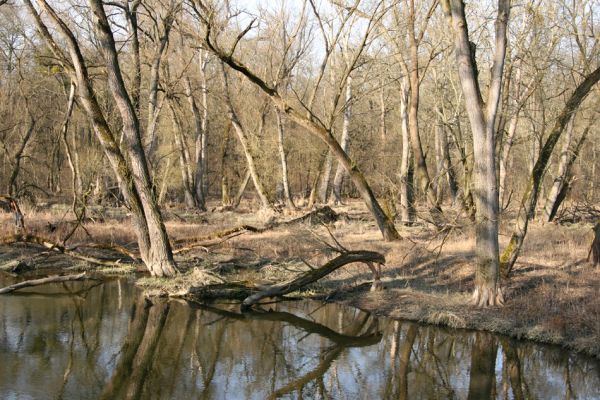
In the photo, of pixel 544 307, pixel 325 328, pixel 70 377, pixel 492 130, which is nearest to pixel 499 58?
pixel 492 130

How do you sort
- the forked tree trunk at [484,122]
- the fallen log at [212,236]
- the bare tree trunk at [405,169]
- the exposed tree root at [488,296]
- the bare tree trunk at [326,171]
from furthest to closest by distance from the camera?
the bare tree trunk at [326,171] < the bare tree trunk at [405,169] < the fallen log at [212,236] < the exposed tree root at [488,296] < the forked tree trunk at [484,122]

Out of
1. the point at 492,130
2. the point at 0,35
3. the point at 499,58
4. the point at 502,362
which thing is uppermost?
the point at 0,35

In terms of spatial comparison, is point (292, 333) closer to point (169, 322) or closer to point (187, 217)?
point (169, 322)

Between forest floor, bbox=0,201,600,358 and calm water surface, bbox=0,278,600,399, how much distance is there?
1.55 ft

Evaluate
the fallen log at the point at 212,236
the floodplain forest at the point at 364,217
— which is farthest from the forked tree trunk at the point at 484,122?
the fallen log at the point at 212,236

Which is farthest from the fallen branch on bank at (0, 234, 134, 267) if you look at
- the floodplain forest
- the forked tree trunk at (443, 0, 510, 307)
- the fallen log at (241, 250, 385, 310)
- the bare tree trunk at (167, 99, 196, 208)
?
the bare tree trunk at (167, 99, 196, 208)

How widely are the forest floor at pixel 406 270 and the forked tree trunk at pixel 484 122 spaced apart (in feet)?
2.91

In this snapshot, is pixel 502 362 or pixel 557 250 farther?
pixel 557 250

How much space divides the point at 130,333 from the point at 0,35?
23.7 metres

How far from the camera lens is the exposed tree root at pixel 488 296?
11.1m

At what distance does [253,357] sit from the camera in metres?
9.30

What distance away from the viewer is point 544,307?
1091 centimetres

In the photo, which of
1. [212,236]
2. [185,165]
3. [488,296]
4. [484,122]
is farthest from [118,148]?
[185,165]

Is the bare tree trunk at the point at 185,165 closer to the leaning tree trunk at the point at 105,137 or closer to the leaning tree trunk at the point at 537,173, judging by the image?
the leaning tree trunk at the point at 105,137
